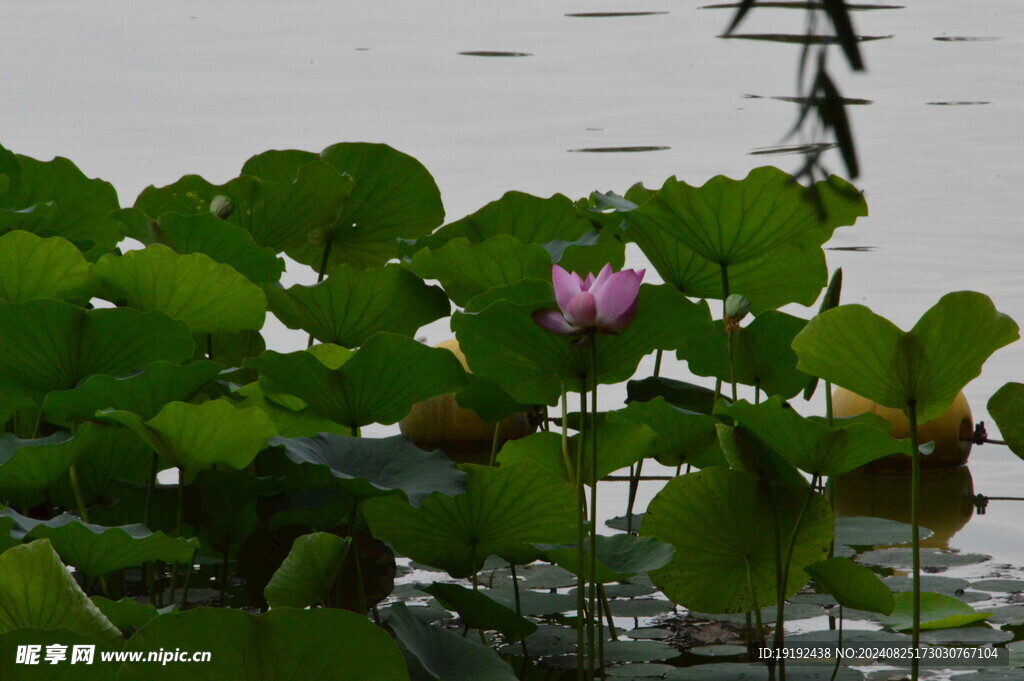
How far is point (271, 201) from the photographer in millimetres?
1462

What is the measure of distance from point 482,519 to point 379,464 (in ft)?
0.34

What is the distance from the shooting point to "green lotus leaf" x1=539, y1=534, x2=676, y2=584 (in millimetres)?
1063

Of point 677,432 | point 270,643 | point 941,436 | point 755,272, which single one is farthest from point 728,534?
point 941,436

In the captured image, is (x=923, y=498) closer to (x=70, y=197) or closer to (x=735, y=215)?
(x=735, y=215)

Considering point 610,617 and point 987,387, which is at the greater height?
point 987,387

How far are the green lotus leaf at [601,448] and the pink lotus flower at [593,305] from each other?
0.55 feet

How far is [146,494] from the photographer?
3.88ft

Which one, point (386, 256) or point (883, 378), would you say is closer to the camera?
point (883, 378)

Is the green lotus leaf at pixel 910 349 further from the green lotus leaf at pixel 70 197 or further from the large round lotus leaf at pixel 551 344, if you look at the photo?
the green lotus leaf at pixel 70 197

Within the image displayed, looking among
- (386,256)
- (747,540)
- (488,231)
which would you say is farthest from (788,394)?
(386,256)

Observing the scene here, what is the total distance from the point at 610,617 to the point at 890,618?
0.27 m

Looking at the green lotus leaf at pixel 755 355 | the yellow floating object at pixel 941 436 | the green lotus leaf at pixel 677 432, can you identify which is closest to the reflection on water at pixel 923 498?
the yellow floating object at pixel 941 436

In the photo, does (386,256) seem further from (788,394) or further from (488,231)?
(788,394)

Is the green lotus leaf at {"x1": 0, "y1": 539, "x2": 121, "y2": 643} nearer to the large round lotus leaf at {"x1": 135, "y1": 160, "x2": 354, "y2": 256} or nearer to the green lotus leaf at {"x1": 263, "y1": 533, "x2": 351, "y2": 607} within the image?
the green lotus leaf at {"x1": 263, "y1": 533, "x2": 351, "y2": 607}
